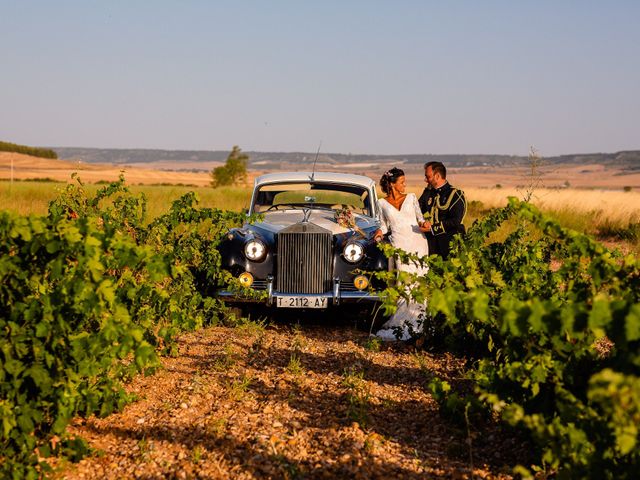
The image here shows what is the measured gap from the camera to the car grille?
26.5 feet

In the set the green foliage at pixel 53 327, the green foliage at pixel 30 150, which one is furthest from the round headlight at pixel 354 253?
the green foliage at pixel 30 150

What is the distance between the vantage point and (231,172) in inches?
2958

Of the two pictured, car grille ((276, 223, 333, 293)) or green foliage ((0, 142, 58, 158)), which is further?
green foliage ((0, 142, 58, 158))

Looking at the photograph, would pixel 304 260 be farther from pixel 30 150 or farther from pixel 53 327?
pixel 30 150

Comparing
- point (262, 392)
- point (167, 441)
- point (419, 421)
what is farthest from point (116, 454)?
point (419, 421)

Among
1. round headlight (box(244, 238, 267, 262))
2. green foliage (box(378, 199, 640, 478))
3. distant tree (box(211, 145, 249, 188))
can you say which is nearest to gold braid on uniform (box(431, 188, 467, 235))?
round headlight (box(244, 238, 267, 262))

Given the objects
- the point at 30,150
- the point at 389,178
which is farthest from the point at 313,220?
the point at 30,150

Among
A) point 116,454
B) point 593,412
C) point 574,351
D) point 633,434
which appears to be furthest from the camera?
point 116,454

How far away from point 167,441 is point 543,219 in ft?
8.31

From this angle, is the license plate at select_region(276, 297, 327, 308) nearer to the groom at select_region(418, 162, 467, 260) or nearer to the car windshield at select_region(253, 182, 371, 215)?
the groom at select_region(418, 162, 467, 260)

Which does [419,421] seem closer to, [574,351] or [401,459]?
[401,459]

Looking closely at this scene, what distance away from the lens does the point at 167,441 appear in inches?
175

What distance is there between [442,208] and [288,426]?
13.9 ft

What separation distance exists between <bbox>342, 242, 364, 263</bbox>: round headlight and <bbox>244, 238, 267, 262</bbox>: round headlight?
91 centimetres
